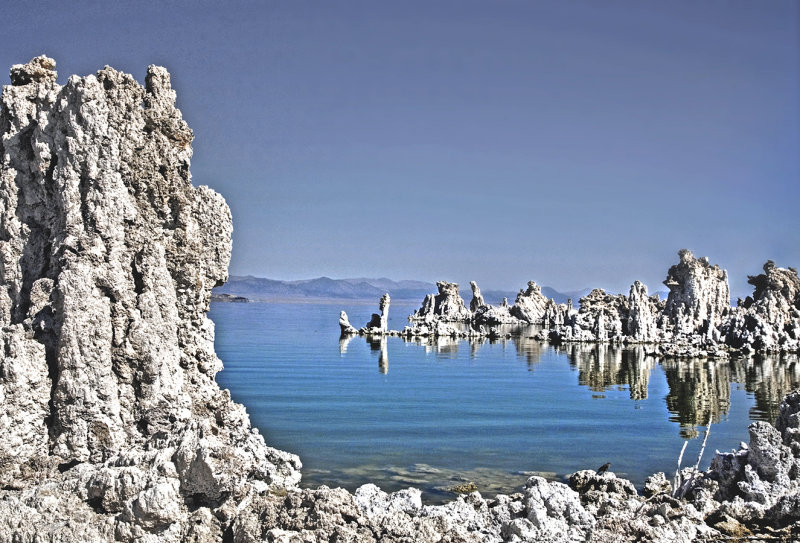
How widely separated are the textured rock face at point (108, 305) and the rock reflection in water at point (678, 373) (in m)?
17.8

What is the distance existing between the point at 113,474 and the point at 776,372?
45303mm

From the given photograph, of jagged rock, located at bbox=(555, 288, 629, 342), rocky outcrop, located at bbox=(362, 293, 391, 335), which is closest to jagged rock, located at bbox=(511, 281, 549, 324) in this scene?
jagged rock, located at bbox=(555, 288, 629, 342)

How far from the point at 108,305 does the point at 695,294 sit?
69144 millimetres

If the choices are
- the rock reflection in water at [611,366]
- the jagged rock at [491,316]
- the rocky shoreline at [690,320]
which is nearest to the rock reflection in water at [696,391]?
the rock reflection in water at [611,366]

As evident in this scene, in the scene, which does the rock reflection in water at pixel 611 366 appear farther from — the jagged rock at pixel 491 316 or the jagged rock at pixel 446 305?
the jagged rock at pixel 446 305

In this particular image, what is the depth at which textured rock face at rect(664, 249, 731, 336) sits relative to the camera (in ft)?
232

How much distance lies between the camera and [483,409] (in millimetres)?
27781

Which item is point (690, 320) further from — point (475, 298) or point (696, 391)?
point (475, 298)

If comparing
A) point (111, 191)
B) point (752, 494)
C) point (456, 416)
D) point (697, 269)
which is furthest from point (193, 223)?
point (697, 269)

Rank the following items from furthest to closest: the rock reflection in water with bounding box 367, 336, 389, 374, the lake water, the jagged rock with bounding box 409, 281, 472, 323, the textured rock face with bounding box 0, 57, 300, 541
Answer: the jagged rock with bounding box 409, 281, 472, 323, the rock reflection in water with bounding box 367, 336, 389, 374, the lake water, the textured rock face with bounding box 0, 57, 300, 541

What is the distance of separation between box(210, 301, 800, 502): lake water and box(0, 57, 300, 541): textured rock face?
5.65 meters

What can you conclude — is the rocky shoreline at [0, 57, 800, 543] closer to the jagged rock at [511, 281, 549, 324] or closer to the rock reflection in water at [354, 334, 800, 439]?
the rock reflection in water at [354, 334, 800, 439]

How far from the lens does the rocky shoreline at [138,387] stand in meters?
9.05

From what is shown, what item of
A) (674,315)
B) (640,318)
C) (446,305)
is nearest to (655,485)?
(640,318)
